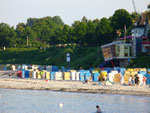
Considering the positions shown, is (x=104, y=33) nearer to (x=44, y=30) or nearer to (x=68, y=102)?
(x=68, y=102)

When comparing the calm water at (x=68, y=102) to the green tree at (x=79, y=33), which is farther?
the green tree at (x=79, y=33)

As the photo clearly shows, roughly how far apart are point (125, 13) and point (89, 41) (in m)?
17.7

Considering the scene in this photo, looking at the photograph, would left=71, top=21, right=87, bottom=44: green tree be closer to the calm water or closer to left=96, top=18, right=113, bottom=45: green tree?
left=96, top=18, right=113, bottom=45: green tree

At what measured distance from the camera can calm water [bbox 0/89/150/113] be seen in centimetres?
3219

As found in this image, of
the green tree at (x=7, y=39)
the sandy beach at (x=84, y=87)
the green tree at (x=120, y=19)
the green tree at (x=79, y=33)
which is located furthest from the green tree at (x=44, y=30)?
the sandy beach at (x=84, y=87)

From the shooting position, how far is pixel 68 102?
1425 inches

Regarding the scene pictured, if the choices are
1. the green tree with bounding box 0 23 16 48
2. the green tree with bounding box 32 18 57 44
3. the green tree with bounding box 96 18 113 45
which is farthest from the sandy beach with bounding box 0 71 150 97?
the green tree with bounding box 32 18 57 44

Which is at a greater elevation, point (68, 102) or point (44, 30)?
point (44, 30)

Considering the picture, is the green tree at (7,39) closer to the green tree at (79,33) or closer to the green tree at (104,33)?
the green tree at (79,33)

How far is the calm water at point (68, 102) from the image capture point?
32188 millimetres

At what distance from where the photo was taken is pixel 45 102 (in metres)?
36.7


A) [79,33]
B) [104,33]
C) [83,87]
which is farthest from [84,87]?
[79,33]

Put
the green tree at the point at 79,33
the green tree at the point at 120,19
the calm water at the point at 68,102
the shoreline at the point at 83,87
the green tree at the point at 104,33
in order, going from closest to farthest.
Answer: the calm water at the point at 68,102 → the shoreline at the point at 83,87 → the green tree at the point at 120,19 → the green tree at the point at 104,33 → the green tree at the point at 79,33

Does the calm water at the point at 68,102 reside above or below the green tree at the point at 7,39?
below
